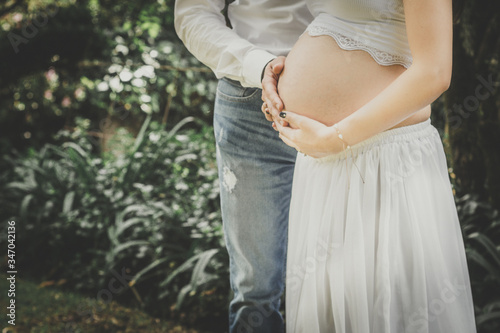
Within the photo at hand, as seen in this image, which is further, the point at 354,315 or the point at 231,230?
the point at 231,230

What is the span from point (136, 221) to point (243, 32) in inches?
73.7

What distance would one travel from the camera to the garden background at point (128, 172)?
257 centimetres

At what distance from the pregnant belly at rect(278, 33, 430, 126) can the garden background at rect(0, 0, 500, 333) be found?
1.41 meters

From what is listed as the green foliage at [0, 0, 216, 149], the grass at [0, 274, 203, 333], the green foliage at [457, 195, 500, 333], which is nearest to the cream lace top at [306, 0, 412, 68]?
the green foliage at [457, 195, 500, 333]

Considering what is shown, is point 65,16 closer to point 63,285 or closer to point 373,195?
point 63,285

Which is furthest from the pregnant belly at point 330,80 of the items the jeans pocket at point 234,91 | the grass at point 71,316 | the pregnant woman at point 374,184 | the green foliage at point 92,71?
the green foliage at point 92,71

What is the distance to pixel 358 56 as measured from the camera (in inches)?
44.8

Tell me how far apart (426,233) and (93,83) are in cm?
465

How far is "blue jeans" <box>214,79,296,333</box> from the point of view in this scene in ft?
4.96

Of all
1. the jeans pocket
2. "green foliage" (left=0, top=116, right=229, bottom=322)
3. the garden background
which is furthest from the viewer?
"green foliage" (left=0, top=116, right=229, bottom=322)

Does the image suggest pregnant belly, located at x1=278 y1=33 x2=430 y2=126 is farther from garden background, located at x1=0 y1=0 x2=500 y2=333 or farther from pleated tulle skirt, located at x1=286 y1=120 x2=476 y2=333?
garden background, located at x1=0 y1=0 x2=500 y2=333

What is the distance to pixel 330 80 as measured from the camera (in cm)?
118

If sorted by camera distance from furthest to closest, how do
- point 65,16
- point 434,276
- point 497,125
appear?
1. point 65,16
2. point 497,125
3. point 434,276

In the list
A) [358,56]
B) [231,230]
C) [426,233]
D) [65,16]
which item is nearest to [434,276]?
[426,233]
